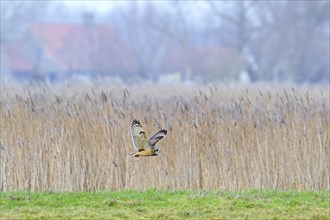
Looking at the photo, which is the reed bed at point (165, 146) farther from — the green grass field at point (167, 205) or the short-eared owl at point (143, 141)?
the short-eared owl at point (143, 141)

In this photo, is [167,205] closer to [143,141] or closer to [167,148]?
[167,148]

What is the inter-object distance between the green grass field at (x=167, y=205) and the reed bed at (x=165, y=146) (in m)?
0.41

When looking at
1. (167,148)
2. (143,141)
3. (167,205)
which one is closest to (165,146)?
(167,148)

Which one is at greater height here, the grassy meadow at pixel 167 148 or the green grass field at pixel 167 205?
the grassy meadow at pixel 167 148

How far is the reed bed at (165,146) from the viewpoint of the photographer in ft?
34.4

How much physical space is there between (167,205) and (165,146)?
1.44 metres

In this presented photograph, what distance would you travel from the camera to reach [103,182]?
10.5 metres

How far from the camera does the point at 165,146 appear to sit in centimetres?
1058

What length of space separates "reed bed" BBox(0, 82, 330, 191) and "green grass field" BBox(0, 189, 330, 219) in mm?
415

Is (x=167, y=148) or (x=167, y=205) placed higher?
(x=167, y=148)

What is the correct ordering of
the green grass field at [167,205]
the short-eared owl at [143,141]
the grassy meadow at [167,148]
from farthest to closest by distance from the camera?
the grassy meadow at [167,148] < the green grass field at [167,205] < the short-eared owl at [143,141]

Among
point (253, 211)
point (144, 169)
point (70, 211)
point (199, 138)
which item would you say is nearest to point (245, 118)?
point (199, 138)

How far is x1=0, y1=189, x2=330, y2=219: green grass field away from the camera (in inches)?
342

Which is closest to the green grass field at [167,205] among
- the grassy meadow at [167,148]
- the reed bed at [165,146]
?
the grassy meadow at [167,148]
